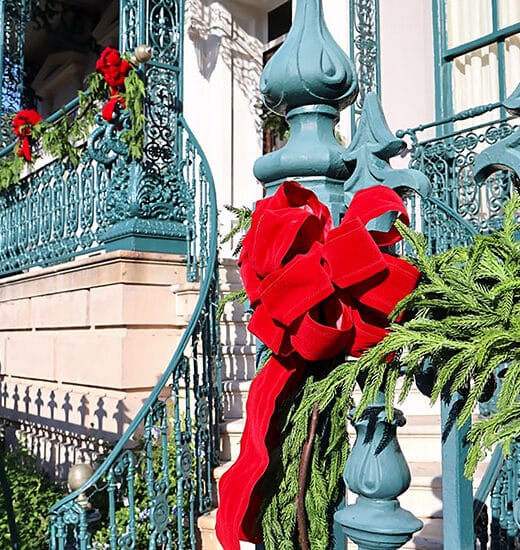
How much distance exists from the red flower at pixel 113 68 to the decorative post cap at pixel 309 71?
14.2 feet

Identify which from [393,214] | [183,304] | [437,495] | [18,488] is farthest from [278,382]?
[18,488]

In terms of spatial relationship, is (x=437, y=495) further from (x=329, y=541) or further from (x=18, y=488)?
(x=18, y=488)

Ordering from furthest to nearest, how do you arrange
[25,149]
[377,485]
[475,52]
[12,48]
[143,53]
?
[12,48], [25,149], [475,52], [143,53], [377,485]

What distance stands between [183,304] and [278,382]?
174 inches

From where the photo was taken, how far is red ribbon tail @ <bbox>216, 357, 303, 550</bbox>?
107 cm

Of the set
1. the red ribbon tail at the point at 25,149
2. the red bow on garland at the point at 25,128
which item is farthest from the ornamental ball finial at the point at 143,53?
the red ribbon tail at the point at 25,149

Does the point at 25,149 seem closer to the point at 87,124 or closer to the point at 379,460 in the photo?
the point at 87,124

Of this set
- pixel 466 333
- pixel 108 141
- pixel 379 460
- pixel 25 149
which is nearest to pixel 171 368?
pixel 108 141

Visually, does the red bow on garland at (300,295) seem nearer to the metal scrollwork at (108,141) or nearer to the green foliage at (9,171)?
the metal scrollwork at (108,141)

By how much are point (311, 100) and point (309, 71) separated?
2.2 inches

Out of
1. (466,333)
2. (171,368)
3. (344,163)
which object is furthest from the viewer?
(171,368)

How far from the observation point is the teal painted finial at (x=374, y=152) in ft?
3.67

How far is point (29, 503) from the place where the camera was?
5.22m

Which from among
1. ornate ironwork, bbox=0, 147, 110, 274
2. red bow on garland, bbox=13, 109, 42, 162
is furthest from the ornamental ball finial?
red bow on garland, bbox=13, 109, 42, 162
